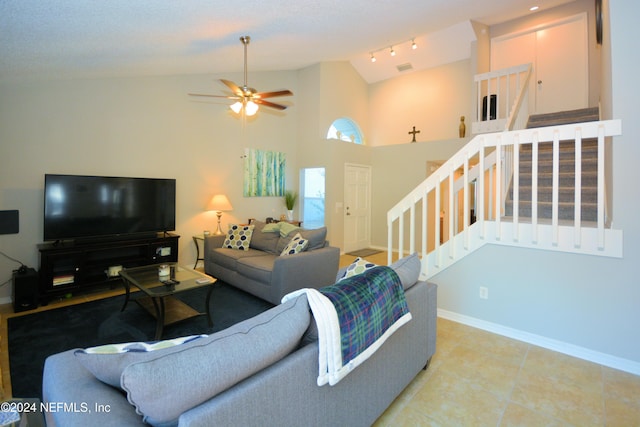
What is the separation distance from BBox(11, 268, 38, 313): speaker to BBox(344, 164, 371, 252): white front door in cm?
489

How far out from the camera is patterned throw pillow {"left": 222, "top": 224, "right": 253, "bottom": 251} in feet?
15.1

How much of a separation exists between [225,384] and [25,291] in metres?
3.71

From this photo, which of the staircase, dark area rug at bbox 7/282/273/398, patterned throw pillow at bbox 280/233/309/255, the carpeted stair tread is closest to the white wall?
the carpeted stair tread

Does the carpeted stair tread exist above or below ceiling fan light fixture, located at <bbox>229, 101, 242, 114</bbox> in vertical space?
above

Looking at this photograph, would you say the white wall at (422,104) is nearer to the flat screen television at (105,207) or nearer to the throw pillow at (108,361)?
the flat screen television at (105,207)

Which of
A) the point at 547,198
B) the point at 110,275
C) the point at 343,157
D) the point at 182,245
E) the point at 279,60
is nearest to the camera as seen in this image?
the point at 547,198

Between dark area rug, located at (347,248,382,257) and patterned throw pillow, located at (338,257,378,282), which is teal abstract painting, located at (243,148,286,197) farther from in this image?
patterned throw pillow, located at (338,257,378,282)

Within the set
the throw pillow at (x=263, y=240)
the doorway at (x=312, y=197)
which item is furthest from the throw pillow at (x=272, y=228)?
the doorway at (x=312, y=197)

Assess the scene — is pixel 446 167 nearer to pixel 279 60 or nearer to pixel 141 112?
pixel 279 60

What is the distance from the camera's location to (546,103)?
579 centimetres

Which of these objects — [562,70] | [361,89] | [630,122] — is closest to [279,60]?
[361,89]

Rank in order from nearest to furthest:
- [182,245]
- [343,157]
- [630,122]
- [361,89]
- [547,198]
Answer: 1. [630,122]
2. [547,198]
3. [182,245]
4. [343,157]
5. [361,89]

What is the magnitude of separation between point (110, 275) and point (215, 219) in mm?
1861

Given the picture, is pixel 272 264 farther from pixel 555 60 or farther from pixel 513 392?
pixel 555 60
